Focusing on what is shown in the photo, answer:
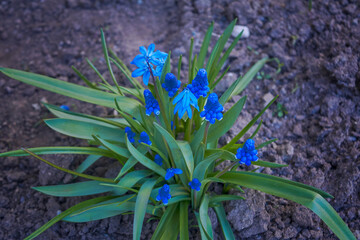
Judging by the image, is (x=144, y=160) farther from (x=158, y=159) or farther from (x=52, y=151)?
(x=52, y=151)

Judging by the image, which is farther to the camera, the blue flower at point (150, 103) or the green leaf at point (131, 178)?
the green leaf at point (131, 178)

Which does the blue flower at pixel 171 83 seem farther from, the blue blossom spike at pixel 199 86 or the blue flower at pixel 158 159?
the blue flower at pixel 158 159

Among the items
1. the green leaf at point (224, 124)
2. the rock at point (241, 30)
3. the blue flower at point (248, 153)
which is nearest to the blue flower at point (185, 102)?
the blue flower at point (248, 153)

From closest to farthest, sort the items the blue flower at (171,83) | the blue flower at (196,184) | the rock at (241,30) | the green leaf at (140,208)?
the blue flower at (171,83), the green leaf at (140,208), the blue flower at (196,184), the rock at (241,30)

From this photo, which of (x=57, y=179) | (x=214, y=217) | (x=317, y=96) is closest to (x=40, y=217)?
(x=57, y=179)

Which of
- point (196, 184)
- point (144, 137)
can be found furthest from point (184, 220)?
point (144, 137)

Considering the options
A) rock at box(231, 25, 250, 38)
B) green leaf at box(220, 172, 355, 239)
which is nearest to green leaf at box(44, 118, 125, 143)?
green leaf at box(220, 172, 355, 239)

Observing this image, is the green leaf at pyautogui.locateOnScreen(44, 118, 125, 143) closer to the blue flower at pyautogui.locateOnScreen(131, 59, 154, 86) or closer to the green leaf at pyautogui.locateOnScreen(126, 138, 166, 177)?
the green leaf at pyautogui.locateOnScreen(126, 138, 166, 177)
